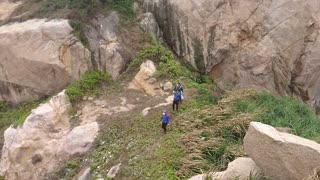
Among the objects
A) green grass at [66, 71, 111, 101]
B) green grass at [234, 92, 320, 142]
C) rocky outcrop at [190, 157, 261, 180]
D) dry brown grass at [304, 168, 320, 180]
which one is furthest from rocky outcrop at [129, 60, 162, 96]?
dry brown grass at [304, 168, 320, 180]

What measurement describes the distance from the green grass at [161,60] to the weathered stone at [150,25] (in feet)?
2.68

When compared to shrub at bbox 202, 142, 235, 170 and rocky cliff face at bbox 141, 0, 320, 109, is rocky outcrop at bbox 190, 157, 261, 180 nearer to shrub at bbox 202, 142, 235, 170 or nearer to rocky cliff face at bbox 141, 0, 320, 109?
shrub at bbox 202, 142, 235, 170

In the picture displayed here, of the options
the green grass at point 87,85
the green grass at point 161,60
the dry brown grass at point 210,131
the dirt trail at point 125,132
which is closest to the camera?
the dry brown grass at point 210,131

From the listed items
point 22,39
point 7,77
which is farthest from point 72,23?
point 7,77

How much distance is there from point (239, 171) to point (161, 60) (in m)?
9.77

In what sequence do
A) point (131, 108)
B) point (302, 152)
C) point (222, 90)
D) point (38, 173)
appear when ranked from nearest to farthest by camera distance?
point (302, 152) < point (38, 173) < point (131, 108) < point (222, 90)

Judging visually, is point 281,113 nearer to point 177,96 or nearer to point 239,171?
point 177,96

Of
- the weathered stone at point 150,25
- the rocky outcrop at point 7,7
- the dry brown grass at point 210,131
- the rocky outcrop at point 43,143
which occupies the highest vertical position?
the rocky outcrop at point 7,7

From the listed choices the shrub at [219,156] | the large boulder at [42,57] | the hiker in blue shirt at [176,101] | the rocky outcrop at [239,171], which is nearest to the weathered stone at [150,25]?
the large boulder at [42,57]

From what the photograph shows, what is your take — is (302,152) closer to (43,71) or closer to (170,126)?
(170,126)

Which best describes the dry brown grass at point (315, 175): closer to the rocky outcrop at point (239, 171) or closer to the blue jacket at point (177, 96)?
the rocky outcrop at point (239, 171)

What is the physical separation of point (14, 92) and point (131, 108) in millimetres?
6561

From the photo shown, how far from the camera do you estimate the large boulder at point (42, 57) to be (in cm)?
1831

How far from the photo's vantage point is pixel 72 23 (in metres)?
18.6
